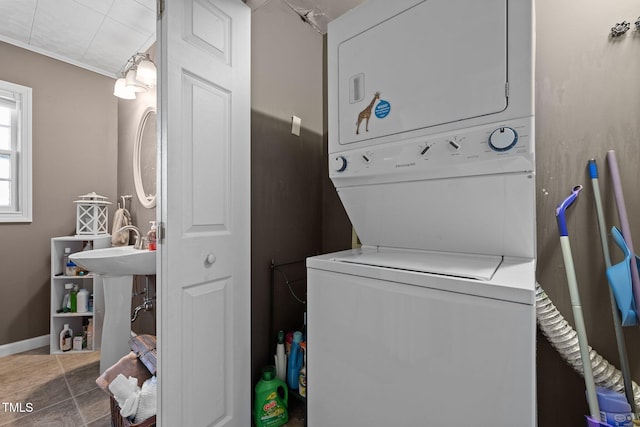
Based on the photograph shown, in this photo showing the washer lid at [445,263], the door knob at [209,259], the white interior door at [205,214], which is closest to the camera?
the washer lid at [445,263]

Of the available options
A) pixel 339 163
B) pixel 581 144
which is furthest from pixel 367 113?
pixel 581 144

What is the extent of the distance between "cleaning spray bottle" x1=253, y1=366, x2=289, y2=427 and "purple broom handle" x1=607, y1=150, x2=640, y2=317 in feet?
5.36

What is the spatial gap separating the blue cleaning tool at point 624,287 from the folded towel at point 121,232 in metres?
3.27

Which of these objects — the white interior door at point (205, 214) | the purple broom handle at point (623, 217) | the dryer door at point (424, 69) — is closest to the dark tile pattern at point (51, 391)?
the white interior door at point (205, 214)

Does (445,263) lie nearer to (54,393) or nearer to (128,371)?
(128,371)

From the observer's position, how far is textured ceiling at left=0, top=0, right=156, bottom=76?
197 centimetres

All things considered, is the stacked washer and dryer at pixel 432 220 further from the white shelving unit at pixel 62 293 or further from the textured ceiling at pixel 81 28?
the white shelving unit at pixel 62 293

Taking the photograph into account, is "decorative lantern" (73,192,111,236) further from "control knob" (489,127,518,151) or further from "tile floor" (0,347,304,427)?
"control knob" (489,127,518,151)

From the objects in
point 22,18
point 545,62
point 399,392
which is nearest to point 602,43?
point 545,62

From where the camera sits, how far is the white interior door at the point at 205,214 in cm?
115

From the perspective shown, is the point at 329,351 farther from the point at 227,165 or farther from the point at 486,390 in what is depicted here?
the point at 227,165

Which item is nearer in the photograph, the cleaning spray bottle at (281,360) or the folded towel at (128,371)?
the folded towel at (128,371)

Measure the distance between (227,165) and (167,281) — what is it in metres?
0.61

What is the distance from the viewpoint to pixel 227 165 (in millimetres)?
1399
